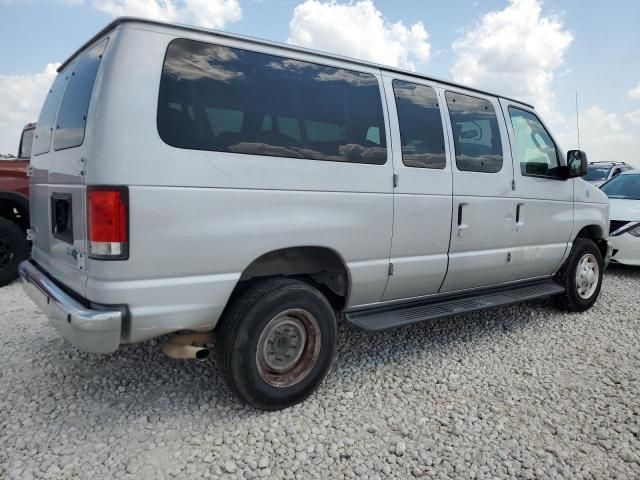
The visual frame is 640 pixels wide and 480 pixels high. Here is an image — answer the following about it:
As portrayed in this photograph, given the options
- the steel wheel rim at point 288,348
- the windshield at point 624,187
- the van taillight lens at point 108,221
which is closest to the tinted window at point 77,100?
the van taillight lens at point 108,221

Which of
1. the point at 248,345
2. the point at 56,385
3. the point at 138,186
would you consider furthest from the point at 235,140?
the point at 56,385

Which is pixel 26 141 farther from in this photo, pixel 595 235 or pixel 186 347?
pixel 595 235

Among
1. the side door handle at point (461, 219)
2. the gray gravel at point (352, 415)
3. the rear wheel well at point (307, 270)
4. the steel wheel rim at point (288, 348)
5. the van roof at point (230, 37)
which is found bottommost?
the gray gravel at point (352, 415)

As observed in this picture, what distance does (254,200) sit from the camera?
2.72 m

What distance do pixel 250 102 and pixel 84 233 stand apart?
46.7 inches

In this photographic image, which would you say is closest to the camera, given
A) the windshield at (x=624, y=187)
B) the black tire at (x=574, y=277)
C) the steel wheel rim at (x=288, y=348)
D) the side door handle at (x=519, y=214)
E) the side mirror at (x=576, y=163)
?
the steel wheel rim at (x=288, y=348)

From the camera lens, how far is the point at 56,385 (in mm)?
3246

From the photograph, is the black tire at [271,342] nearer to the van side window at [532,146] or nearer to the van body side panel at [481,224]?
the van body side panel at [481,224]

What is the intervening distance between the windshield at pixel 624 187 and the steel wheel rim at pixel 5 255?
30.6 feet

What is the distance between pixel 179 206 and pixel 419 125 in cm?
200

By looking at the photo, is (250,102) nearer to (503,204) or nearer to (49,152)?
(49,152)

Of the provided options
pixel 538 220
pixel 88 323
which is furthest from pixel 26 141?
pixel 538 220

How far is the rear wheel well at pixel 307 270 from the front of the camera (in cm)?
298

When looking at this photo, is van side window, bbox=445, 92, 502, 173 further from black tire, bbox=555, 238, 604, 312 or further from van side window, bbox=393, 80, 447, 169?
black tire, bbox=555, 238, 604, 312
